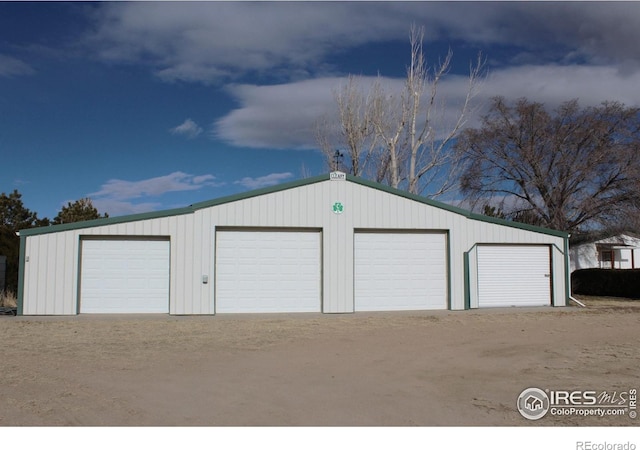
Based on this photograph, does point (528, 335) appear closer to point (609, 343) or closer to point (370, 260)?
point (609, 343)

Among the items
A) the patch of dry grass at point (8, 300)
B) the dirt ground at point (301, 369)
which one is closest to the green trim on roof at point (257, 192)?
the dirt ground at point (301, 369)

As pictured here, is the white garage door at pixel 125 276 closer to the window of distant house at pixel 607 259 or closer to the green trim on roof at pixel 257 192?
the green trim on roof at pixel 257 192

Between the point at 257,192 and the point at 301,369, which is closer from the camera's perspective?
the point at 301,369

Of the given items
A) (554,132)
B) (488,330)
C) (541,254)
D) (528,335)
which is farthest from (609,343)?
(554,132)

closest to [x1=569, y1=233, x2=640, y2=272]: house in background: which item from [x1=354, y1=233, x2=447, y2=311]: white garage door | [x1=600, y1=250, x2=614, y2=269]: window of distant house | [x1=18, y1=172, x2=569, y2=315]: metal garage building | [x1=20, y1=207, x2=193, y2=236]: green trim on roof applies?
[x1=600, y1=250, x2=614, y2=269]: window of distant house

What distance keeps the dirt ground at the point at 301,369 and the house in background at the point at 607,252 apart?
16.4 meters

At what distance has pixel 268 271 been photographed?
17094 millimetres

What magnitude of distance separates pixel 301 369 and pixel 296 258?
28.2 ft

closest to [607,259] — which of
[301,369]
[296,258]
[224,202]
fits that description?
[296,258]

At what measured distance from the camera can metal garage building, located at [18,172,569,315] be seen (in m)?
16.4

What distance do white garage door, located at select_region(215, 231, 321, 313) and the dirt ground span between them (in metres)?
1.72

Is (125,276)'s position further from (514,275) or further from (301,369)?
(514,275)

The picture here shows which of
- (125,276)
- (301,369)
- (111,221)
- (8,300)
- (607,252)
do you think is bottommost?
(301,369)

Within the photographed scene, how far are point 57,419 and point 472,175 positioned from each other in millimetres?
26761
